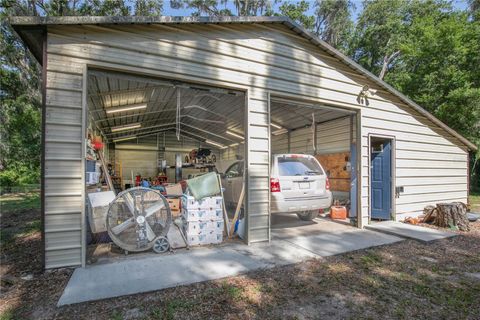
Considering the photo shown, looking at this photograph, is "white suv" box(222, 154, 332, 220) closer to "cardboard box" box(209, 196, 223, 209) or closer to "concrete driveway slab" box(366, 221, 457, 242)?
"cardboard box" box(209, 196, 223, 209)

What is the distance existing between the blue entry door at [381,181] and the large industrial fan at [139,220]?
5.35 metres

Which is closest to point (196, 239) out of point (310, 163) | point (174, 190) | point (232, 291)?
point (232, 291)

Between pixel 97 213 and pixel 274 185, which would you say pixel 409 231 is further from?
pixel 97 213

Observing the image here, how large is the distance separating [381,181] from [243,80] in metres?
4.57

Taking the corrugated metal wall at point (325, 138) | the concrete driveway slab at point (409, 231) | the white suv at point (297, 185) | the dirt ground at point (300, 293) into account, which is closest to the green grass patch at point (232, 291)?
the dirt ground at point (300, 293)

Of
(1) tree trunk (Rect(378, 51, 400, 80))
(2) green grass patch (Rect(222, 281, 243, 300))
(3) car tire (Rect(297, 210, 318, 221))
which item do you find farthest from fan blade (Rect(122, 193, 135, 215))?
(1) tree trunk (Rect(378, 51, 400, 80))

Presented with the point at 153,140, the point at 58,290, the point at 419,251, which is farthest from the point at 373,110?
the point at 153,140

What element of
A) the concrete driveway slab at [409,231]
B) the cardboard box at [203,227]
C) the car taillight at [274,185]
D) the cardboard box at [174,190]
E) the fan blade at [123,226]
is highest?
the car taillight at [274,185]

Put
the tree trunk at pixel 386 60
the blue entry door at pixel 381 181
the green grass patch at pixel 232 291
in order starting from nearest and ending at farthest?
the green grass patch at pixel 232 291, the blue entry door at pixel 381 181, the tree trunk at pixel 386 60

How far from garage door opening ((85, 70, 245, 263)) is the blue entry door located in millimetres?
3562

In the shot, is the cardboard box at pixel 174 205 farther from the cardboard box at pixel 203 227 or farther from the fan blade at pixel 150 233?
the fan blade at pixel 150 233

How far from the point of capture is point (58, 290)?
288cm

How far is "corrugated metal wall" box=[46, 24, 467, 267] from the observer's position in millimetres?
3451

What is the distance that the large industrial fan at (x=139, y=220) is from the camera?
378 centimetres
